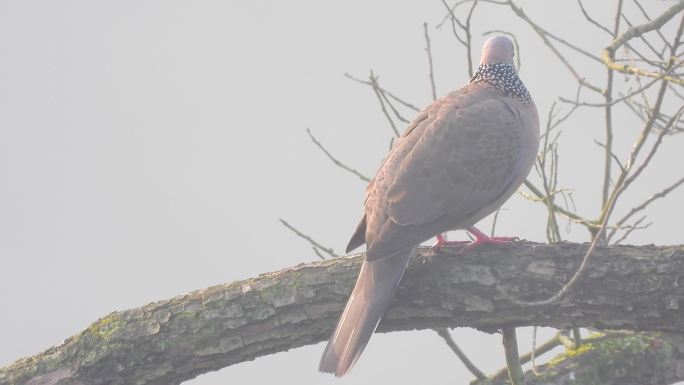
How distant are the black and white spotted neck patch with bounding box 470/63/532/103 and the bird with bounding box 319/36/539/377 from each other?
14cm

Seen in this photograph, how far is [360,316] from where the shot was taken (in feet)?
11.9

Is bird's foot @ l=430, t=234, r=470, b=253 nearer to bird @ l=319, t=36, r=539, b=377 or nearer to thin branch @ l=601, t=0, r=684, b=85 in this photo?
bird @ l=319, t=36, r=539, b=377

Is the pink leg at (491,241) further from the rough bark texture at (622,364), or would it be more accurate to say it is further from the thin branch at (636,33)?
the thin branch at (636,33)

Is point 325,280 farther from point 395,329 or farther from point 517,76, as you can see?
point 517,76

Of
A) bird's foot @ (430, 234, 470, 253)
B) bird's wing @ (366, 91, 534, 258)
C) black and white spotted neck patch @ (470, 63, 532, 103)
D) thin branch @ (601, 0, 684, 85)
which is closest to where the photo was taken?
thin branch @ (601, 0, 684, 85)

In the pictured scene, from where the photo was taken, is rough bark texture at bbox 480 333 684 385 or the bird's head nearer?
rough bark texture at bbox 480 333 684 385

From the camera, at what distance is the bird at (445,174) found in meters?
4.03

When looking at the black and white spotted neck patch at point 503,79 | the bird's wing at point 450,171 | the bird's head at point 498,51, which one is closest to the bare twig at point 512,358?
the bird's wing at point 450,171

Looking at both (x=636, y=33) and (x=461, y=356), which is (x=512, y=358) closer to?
(x=461, y=356)

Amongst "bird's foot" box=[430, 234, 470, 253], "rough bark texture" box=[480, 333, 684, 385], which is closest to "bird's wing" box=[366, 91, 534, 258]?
"bird's foot" box=[430, 234, 470, 253]

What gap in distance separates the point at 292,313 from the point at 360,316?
263 millimetres

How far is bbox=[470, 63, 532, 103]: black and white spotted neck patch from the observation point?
16.0ft

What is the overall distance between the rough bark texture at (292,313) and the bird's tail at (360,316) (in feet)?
0.26

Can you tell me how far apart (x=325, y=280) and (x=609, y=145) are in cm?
149
